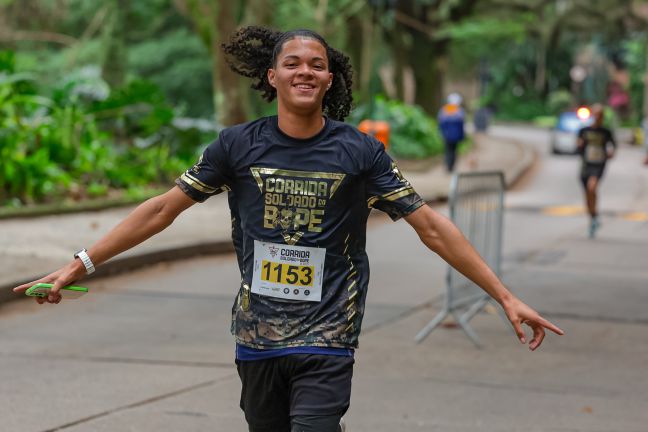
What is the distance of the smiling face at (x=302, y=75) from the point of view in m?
4.15

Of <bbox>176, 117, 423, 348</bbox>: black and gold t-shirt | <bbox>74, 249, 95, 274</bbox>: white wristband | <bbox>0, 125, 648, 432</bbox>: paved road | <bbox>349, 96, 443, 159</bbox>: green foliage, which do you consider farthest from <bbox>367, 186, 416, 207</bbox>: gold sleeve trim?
<bbox>349, 96, 443, 159</bbox>: green foliage

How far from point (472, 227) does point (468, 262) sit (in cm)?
575

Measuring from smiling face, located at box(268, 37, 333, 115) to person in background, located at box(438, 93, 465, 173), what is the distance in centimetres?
2484

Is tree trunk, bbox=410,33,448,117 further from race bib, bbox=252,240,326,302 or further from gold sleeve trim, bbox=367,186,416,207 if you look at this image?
race bib, bbox=252,240,326,302

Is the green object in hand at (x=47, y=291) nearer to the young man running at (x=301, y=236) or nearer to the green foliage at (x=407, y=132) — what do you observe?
the young man running at (x=301, y=236)

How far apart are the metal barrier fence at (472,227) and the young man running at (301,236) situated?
5002 millimetres

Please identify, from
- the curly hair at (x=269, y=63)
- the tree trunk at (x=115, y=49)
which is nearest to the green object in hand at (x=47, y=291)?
the curly hair at (x=269, y=63)

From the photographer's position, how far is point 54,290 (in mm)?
4312

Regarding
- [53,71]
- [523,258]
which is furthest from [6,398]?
[53,71]

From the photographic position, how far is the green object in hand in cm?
430

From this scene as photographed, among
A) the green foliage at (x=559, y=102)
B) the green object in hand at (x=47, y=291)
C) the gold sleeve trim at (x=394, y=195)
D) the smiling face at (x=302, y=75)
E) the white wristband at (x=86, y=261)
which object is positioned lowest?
the green foliage at (x=559, y=102)

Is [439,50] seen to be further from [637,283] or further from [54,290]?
[54,290]

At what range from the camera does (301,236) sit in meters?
4.20

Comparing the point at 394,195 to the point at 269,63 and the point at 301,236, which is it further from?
the point at 269,63
